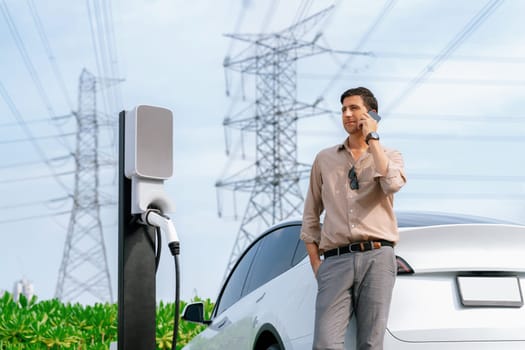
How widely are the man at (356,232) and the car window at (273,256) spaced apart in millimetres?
541

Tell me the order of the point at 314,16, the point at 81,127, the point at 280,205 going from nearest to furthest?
the point at 280,205 < the point at 314,16 < the point at 81,127

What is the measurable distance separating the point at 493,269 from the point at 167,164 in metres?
2.10

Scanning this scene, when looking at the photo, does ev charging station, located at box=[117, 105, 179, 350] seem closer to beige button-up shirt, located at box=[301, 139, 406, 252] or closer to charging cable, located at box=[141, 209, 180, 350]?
charging cable, located at box=[141, 209, 180, 350]

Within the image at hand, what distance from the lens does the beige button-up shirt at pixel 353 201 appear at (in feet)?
12.6

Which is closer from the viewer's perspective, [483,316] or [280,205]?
[483,316]

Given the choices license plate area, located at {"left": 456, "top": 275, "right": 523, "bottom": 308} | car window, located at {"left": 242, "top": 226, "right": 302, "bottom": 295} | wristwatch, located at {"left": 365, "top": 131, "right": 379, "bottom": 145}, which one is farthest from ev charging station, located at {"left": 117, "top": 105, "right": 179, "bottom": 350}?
license plate area, located at {"left": 456, "top": 275, "right": 523, "bottom": 308}

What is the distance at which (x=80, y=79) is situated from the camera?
32875mm

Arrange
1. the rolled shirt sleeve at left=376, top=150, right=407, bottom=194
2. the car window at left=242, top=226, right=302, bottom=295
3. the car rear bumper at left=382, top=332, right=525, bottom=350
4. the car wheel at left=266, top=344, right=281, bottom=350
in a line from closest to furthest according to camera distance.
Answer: the car rear bumper at left=382, top=332, right=525, bottom=350 < the rolled shirt sleeve at left=376, top=150, right=407, bottom=194 < the car wheel at left=266, top=344, right=281, bottom=350 < the car window at left=242, top=226, right=302, bottom=295

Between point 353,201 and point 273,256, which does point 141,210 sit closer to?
point 273,256

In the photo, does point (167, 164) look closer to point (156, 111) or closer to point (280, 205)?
point (156, 111)

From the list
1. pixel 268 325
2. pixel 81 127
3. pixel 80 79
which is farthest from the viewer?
pixel 80 79

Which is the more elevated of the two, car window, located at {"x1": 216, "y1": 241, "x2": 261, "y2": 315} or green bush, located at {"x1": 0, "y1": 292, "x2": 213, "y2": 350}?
green bush, located at {"x1": 0, "y1": 292, "x2": 213, "y2": 350}

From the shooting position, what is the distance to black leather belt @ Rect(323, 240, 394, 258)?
380cm

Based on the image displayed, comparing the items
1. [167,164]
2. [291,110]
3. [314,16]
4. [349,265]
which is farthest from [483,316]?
[314,16]
